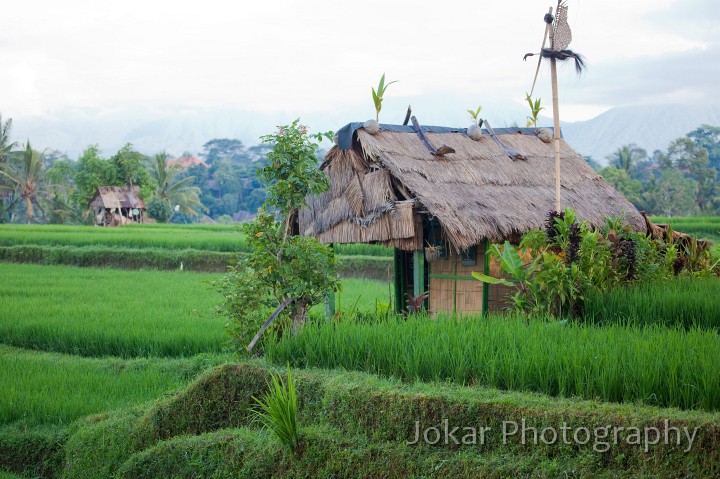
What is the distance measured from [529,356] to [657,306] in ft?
8.02

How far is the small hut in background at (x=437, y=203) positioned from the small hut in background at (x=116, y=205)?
23.7 m

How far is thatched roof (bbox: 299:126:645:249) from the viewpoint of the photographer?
8273mm

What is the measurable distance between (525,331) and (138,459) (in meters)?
2.79

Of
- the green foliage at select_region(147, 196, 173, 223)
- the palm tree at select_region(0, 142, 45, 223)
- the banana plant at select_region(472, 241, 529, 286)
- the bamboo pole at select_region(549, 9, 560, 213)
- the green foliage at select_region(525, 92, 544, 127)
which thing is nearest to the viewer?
the banana plant at select_region(472, 241, 529, 286)

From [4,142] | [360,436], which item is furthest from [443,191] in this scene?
[4,142]

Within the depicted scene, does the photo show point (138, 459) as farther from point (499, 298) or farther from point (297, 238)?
point (499, 298)

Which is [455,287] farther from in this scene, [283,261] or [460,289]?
[283,261]

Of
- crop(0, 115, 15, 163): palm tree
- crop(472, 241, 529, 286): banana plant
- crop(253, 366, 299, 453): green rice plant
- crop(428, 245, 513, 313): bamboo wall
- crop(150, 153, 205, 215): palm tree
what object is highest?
crop(0, 115, 15, 163): palm tree

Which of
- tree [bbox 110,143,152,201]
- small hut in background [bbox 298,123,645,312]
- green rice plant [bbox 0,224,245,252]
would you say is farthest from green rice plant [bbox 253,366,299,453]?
tree [bbox 110,143,152,201]

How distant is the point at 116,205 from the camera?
1240 inches

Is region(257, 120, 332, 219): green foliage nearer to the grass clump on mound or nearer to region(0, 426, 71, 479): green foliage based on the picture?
the grass clump on mound

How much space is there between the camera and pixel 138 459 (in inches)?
203

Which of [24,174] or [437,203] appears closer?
[437,203]

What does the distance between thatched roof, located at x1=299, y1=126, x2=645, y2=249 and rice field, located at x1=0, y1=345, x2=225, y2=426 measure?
239 cm
